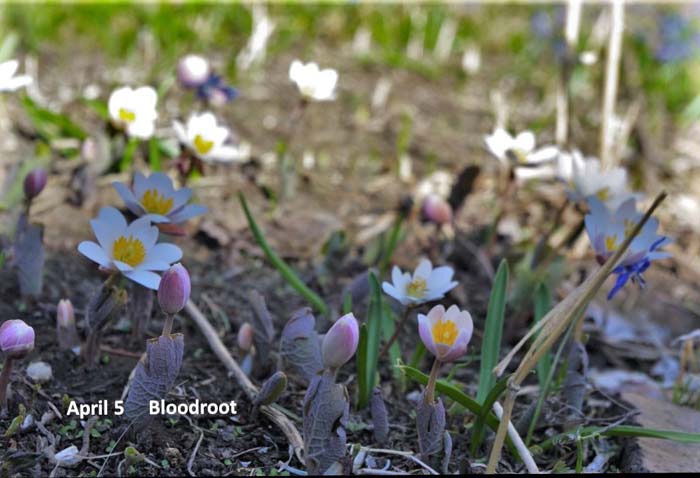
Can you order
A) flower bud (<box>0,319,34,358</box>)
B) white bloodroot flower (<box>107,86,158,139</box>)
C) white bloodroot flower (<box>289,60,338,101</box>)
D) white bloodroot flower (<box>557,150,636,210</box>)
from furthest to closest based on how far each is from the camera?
white bloodroot flower (<box>289,60,338,101</box>) → white bloodroot flower (<box>107,86,158,139</box>) → white bloodroot flower (<box>557,150,636,210</box>) → flower bud (<box>0,319,34,358</box>)

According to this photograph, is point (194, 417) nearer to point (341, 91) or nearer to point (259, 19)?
point (341, 91)

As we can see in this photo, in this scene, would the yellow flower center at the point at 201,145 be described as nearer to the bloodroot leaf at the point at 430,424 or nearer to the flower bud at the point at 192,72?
the flower bud at the point at 192,72

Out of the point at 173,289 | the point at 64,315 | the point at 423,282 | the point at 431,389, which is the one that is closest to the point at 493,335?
the point at 423,282

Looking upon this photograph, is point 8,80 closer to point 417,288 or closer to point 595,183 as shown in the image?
point 417,288

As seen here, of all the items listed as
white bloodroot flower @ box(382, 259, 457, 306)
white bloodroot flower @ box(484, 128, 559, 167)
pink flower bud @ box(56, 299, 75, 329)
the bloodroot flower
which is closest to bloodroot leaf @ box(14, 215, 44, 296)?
pink flower bud @ box(56, 299, 75, 329)

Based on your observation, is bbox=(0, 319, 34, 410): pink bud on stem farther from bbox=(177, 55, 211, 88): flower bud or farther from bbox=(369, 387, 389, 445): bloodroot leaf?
bbox=(177, 55, 211, 88): flower bud

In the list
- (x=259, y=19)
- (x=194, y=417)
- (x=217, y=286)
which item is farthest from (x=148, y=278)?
(x=259, y=19)
